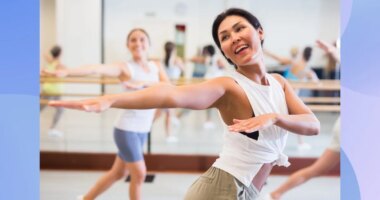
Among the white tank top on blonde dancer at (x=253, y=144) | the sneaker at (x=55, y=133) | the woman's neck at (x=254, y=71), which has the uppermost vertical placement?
the woman's neck at (x=254, y=71)

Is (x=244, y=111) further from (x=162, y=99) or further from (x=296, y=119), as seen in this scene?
(x=162, y=99)

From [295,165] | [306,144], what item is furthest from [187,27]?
[295,165]

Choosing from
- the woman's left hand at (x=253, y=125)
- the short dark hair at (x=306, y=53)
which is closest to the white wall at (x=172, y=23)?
the short dark hair at (x=306, y=53)

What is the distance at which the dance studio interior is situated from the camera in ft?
11.7

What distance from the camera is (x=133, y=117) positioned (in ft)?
11.1

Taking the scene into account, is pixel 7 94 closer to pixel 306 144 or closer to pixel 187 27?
pixel 306 144

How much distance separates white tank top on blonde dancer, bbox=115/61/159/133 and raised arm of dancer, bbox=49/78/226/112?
1683mm

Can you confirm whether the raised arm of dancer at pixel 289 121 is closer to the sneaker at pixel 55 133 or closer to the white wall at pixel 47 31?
the sneaker at pixel 55 133

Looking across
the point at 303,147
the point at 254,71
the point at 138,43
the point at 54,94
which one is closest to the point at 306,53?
the point at 303,147

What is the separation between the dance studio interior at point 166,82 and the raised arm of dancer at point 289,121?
0.30ft

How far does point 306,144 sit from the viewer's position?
5.97m

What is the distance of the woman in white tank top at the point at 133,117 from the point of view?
3355 millimetres

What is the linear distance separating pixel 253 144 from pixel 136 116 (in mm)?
1730

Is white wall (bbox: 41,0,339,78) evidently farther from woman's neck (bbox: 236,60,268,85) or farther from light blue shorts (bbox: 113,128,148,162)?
woman's neck (bbox: 236,60,268,85)
